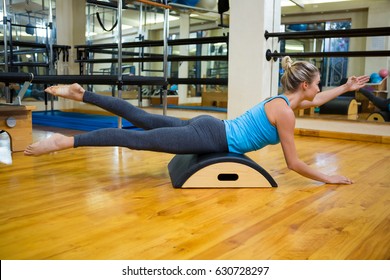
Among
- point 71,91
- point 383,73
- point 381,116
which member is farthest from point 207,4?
point 383,73

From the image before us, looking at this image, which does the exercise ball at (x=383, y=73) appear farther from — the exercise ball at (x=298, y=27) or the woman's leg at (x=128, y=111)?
the woman's leg at (x=128, y=111)

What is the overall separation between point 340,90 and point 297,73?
1.35ft

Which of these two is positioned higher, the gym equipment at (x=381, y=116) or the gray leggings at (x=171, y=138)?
the gray leggings at (x=171, y=138)

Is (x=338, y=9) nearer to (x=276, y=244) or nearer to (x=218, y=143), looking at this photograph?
(x=218, y=143)

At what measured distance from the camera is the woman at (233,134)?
1827mm

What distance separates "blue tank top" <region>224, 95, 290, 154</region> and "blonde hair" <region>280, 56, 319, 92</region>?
98 millimetres

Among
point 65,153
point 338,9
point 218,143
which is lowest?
point 65,153

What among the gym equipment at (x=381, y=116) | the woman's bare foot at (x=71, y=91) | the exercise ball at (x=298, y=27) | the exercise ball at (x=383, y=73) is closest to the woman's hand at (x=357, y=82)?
the woman's bare foot at (x=71, y=91)

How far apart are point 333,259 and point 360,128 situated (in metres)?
2.80

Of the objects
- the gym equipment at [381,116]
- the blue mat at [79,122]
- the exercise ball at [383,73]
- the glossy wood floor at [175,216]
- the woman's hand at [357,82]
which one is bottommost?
the glossy wood floor at [175,216]

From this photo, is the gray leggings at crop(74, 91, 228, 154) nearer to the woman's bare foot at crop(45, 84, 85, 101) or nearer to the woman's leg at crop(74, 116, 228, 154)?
the woman's leg at crop(74, 116, 228, 154)

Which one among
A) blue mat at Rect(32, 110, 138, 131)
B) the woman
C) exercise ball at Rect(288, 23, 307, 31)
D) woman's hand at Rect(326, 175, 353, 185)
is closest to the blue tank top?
the woman

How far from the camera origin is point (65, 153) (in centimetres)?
276
